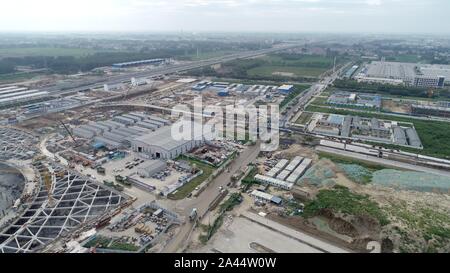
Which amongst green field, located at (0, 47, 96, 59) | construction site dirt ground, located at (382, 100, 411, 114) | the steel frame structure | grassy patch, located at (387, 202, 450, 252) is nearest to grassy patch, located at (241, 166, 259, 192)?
the steel frame structure

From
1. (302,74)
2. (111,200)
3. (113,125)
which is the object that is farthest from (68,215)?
(302,74)

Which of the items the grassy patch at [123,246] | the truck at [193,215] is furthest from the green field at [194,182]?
the grassy patch at [123,246]

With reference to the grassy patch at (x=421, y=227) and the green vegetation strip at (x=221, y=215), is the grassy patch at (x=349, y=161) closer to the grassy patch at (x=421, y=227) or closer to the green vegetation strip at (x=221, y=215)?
the grassy patch at (x=421, y=227)

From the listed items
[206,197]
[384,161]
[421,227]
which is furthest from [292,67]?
[421,227]

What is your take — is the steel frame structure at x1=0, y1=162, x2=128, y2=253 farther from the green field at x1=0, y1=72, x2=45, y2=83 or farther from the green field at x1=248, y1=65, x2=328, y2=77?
the green field at x1=248, y1=65, x2=328, y2=77

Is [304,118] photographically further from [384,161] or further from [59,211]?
[59,211]

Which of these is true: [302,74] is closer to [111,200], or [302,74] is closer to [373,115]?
[373,115]

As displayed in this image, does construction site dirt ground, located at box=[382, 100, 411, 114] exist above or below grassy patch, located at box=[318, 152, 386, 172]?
above
